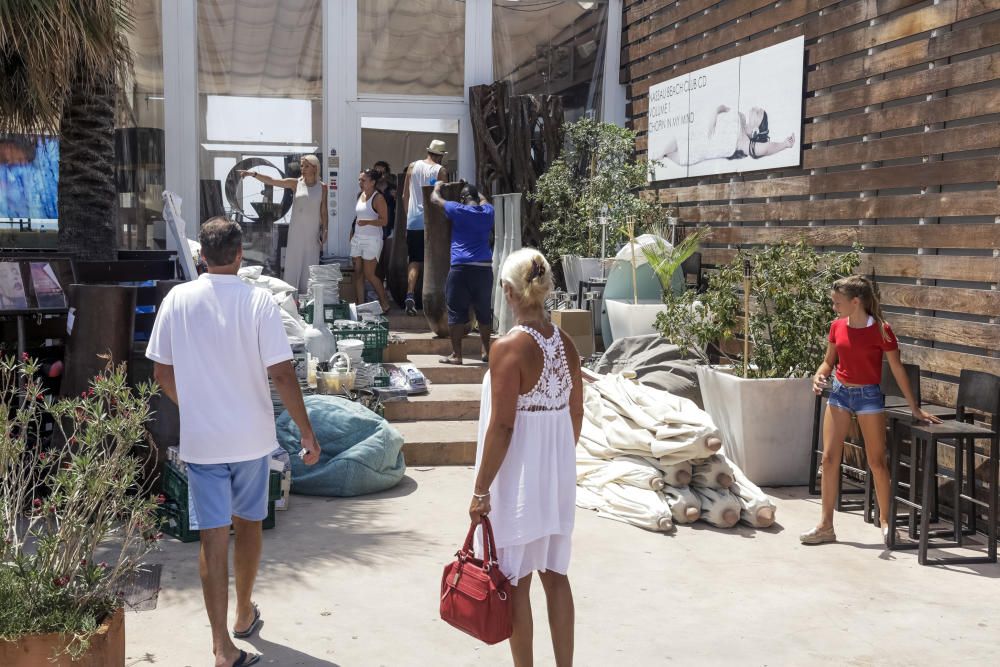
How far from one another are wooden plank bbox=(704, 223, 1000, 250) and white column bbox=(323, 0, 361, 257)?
545cm

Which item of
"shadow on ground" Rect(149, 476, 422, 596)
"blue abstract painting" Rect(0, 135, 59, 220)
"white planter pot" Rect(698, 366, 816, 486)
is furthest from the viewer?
"blue abstract painting" Rect(0, 135, 59, 220)

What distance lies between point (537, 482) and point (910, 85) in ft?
16.2

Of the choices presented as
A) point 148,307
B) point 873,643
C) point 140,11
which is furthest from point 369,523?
point 140,11

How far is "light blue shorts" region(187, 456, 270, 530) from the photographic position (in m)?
4.09

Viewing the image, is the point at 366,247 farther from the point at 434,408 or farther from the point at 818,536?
the point at 818,536

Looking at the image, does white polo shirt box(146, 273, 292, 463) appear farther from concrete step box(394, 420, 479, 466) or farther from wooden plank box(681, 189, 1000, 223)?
wooden plank box(681, 189, 1000, 223)

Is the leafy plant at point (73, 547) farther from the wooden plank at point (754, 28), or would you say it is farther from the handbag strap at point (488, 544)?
the wooden plank at point (754, 28)

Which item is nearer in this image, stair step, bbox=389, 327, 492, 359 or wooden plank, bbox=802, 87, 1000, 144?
wooden plank, bbox=802, 87, 1000, 144

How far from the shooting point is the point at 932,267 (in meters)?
6.92

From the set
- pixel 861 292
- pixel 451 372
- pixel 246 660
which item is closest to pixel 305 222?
pixel 451 372

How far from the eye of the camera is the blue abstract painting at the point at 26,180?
1212cm

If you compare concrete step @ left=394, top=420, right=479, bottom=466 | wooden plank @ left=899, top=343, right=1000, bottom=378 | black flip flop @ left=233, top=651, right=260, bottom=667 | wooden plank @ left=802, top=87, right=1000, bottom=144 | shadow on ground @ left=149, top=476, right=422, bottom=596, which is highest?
wooden plank @ left=802, top=87, right=1000, bottom=144

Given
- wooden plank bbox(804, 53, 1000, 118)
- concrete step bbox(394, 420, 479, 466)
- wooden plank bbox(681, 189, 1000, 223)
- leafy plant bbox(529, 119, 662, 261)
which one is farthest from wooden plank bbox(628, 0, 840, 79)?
concrete step bbox(394, 420, 479, 466)

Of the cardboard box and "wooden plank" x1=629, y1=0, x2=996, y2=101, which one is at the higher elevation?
"wooden plank" x1=629, y1=0, x2=996, y2=101
